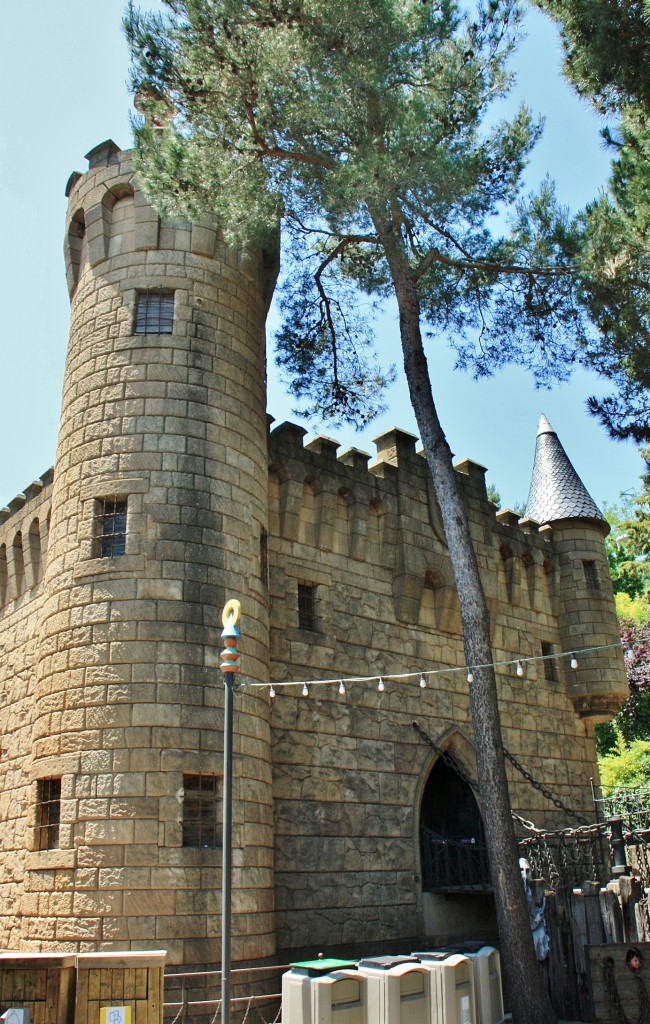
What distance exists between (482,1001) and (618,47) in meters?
10.1

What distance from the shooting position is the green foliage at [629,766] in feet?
85.9

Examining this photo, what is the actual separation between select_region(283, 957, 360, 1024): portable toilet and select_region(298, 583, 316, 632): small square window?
18.0ft

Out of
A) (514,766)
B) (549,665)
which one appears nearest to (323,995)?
(514,766)

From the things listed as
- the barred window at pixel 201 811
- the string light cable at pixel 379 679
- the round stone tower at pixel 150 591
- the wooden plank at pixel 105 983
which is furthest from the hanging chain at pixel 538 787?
the wooden plank at pixel 105 983

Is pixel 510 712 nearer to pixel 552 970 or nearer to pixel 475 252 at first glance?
pixel 552 970

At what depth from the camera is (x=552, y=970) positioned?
10047mm

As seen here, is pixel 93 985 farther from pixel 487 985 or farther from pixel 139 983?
pixel 487 985

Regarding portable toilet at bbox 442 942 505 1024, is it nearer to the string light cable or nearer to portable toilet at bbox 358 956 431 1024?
portable toilet at bbox 358 956 431 1024

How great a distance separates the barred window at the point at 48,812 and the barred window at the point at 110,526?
2417 mm

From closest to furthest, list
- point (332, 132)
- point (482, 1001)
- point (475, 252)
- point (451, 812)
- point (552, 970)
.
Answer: point (482, 1001) → point (552, 970) → point (332, 132) → point (475, 252) → point (451, 812)

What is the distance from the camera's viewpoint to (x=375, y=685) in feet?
41.6

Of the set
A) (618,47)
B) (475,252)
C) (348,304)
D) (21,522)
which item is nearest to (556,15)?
(618,47)

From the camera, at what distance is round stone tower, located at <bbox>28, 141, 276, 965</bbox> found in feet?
27.9

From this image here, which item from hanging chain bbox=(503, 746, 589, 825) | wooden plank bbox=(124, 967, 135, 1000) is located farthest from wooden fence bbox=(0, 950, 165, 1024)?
hanging chain bbox=(503, 746, 589, 825)
